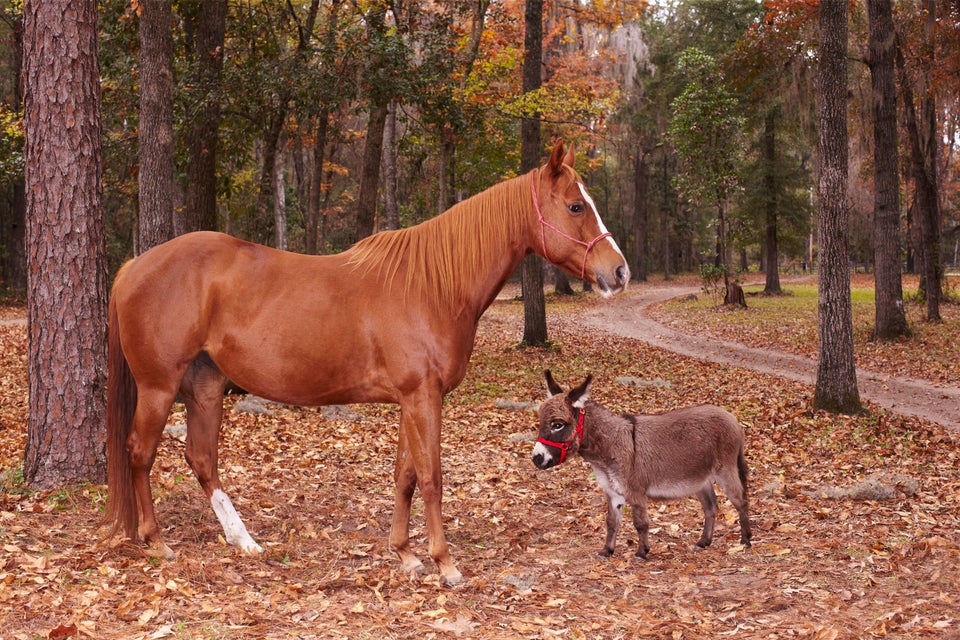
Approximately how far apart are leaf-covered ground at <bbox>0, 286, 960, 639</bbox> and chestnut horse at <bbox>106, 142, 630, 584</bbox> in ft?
1.54

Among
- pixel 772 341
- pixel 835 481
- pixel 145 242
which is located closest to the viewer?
pixel 835 481

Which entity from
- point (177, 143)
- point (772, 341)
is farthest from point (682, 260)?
point (177, 143)

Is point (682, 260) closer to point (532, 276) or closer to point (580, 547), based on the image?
point (532, 276)

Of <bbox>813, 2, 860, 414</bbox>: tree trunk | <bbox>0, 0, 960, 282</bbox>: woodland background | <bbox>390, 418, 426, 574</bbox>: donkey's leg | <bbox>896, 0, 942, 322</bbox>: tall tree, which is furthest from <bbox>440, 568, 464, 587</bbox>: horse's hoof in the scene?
<bbox>896, 0, 942, 322</bbox>: tall tree

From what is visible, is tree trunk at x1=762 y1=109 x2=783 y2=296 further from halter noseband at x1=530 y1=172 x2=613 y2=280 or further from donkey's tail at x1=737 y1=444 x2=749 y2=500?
halter noseband at x1=530 y1=172 x2=613 y2=280

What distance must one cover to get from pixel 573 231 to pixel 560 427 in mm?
1418

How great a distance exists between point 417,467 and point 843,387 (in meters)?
8.37

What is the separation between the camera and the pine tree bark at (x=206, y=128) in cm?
1299

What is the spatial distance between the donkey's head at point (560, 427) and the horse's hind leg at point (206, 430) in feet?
7.82

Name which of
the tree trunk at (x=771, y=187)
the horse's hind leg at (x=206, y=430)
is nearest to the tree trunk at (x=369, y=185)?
the horse's hind leg at (x=206, y=430)

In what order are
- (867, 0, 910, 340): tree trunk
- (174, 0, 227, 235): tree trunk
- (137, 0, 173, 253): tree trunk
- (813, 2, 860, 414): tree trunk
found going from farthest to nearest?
(867, 0, 910, 340): tree trunk, (174, 0, 227, 235): tree trunk, (813, 2, 860, 414): tree trunk, (137, 0, 173, 253): tree trunk

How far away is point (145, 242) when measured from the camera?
10.4 metres

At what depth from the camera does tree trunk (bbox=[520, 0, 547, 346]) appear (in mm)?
18141

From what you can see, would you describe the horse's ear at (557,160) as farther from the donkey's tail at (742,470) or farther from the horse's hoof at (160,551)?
the horse's hoof at (160,551)
